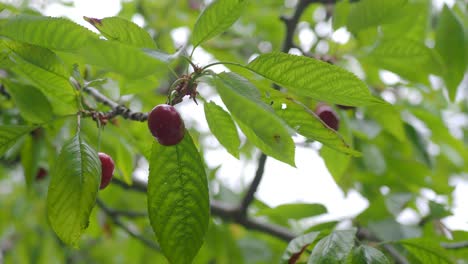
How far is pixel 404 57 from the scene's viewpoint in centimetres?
169

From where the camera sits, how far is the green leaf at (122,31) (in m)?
0.97

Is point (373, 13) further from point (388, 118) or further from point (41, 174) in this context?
point (41, 174)

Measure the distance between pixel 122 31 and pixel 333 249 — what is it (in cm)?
60

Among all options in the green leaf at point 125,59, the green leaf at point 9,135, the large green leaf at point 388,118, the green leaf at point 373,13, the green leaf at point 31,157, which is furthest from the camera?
the large green leaf at point 388,118

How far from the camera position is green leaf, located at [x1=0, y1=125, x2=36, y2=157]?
1141 mm

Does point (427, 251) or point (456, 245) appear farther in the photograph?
point (456, 245)

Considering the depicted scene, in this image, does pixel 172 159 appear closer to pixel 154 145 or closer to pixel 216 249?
pixel 154 145

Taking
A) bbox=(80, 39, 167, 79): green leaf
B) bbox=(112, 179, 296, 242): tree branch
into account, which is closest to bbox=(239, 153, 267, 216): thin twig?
bbox=(112, 179, 296, 242): tree branch

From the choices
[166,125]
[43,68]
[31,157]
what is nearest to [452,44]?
[166,125]

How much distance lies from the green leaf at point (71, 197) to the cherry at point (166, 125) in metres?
0.14

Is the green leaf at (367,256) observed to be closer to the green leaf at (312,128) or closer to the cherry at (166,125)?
the green leaf at (312,128)

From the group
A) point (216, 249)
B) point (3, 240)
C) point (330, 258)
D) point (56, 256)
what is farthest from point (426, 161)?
point (3, 240)

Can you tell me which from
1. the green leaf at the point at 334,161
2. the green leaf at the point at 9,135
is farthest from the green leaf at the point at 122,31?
the green leaf at the point at 334,161

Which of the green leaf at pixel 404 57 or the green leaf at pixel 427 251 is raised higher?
the green leaf at pixel 404 57
